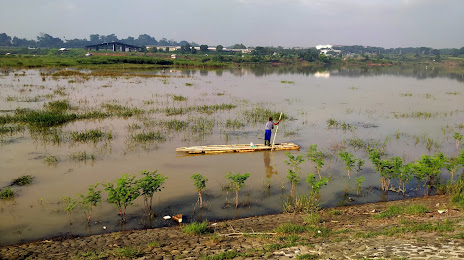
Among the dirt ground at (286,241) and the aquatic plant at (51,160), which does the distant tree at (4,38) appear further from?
the dirt ground at (286,241)

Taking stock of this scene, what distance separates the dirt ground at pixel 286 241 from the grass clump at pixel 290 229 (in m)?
0.02

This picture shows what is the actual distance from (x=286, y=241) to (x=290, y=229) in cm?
54

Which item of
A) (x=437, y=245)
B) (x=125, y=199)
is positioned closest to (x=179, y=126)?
(x=125, y=199)

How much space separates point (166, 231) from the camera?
6.55m

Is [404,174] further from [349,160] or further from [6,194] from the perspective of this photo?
[6,194]

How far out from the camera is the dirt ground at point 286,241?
4982 mm

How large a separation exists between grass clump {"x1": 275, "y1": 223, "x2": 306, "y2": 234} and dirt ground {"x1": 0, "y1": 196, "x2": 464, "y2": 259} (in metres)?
0.02

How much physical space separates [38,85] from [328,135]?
80.5 ft

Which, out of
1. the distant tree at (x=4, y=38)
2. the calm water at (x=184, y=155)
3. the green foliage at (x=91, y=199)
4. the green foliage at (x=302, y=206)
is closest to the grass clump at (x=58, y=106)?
the calm water at (x=184, y=155)

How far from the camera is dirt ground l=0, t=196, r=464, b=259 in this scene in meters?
4.98

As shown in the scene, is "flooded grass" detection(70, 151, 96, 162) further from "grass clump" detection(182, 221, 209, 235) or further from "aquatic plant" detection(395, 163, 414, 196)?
"aquatic plant" detection(395, 163, 414, 196)

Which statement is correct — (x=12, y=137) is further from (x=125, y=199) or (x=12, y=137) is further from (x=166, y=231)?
(x=166, y=231)

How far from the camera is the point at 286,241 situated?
568cm

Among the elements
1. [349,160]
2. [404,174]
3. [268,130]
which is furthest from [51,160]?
[404,174]
